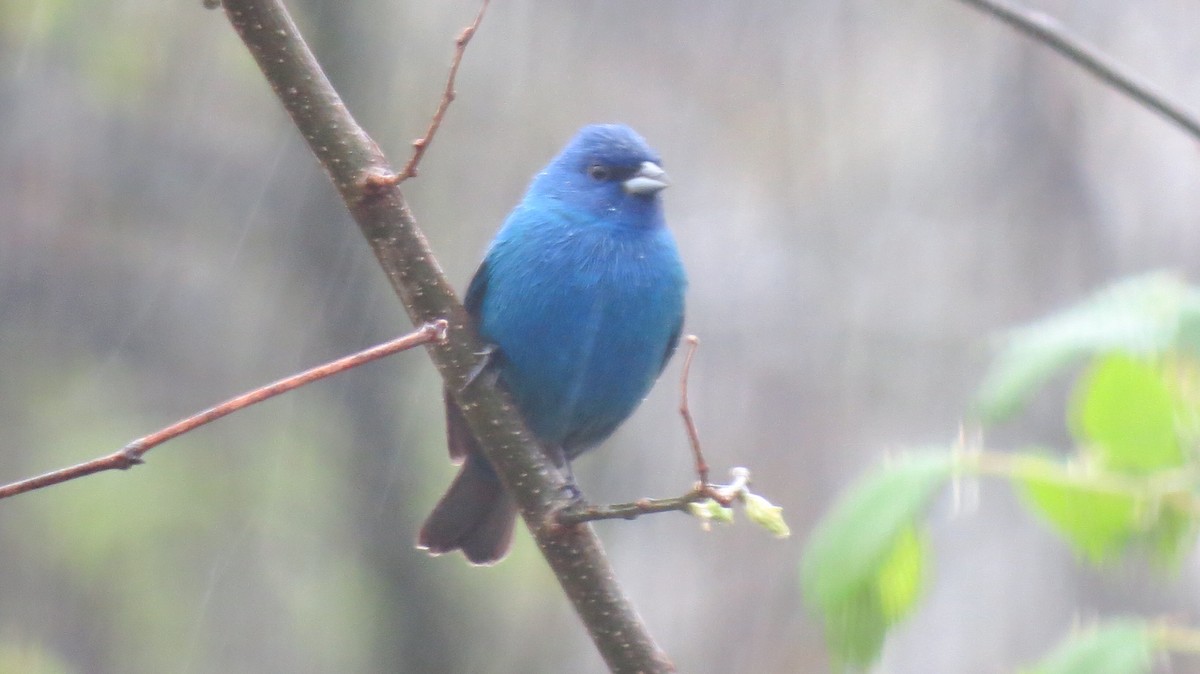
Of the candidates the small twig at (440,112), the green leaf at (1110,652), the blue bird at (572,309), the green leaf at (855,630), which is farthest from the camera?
the blue bird at (572,309)

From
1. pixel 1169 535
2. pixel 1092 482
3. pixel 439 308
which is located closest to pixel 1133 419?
pixel 1092 482

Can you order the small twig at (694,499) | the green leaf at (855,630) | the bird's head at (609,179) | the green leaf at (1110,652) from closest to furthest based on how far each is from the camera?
the small twig at (694,499) < the green leaf at (1110,652) < the green leaf at (855,630) < the bird's head at (609,179)

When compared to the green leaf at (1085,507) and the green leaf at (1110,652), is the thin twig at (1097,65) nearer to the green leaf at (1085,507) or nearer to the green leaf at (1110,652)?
the green leaf at (1085,507)

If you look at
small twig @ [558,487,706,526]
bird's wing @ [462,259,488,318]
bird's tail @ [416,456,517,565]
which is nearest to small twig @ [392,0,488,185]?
small twig @ [558,487,706,526]

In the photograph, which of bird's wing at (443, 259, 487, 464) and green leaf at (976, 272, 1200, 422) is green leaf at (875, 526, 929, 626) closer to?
green leaf at (976, 272, 1200, 422)

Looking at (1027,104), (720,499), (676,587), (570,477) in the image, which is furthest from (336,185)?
(1027,104)

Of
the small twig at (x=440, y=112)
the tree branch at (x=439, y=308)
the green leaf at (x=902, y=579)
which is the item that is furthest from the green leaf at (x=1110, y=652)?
the small twig at (x=440, y=112)

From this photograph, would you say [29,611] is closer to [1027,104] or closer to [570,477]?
[570,477]

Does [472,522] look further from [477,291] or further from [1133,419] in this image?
[1133,419]
